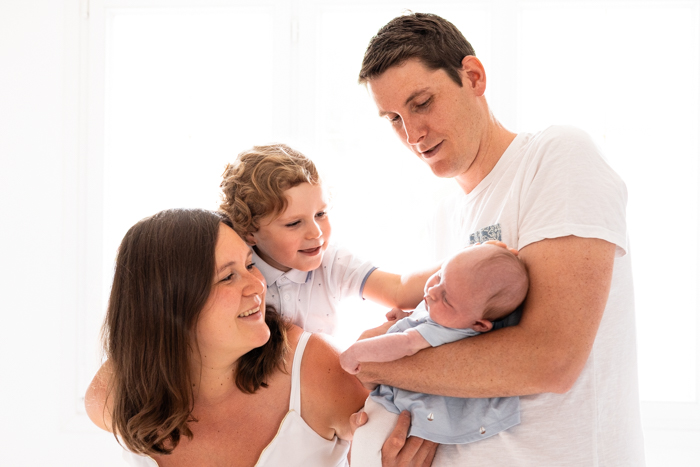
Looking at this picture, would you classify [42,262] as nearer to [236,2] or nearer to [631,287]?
[236,2]

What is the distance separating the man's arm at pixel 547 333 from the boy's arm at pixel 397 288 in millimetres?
507

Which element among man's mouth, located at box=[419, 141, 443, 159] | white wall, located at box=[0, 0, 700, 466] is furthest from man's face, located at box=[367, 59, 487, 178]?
white wall, located at box=[0, 0, 700, 466]

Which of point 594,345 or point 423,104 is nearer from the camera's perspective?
point 594,345

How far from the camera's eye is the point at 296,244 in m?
1.74

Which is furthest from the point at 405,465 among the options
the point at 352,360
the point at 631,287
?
the point at 631,287

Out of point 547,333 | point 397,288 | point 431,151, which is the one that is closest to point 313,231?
point 397,288

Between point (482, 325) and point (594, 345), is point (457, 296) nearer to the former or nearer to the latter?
point (482, 325)

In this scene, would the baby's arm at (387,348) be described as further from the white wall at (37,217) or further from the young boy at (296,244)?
the white wall at (37,217)

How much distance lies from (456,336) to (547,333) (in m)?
0.24

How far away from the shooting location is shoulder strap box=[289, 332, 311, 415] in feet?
5.04

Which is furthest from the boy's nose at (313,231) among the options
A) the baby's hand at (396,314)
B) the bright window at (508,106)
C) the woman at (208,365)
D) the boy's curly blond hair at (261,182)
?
the bright window at (508,106)

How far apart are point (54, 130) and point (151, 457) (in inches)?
89.4

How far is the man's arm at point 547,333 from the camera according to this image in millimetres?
1128

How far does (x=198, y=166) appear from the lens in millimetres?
3156
